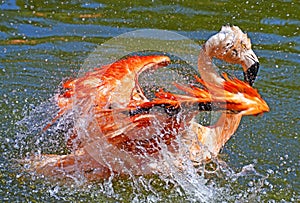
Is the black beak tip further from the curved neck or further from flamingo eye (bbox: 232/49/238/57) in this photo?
the curved neck

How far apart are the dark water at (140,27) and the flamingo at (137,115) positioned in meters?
0.23

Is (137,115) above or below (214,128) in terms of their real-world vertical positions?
above

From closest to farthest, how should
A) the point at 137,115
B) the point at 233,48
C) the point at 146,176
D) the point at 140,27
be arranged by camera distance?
the point at 137,115, the point at 233,48, the point at 146,176, the point at 140,27

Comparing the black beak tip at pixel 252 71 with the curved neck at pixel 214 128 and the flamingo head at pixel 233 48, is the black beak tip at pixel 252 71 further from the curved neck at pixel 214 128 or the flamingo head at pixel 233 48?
the curved neck at pixel 214 128

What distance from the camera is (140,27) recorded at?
284 inches

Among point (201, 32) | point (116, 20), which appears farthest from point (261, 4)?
point (116, 20)

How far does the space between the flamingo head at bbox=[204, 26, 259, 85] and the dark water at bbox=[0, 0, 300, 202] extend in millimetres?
808

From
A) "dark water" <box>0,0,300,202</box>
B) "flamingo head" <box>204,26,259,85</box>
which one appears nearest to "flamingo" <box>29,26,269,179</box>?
Answer: "flamingo head" <box>204,26,259,85</box>

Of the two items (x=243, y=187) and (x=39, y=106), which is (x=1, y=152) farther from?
(x=243, y=187)

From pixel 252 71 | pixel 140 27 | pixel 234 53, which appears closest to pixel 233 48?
pixel 234 53

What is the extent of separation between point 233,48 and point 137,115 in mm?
890

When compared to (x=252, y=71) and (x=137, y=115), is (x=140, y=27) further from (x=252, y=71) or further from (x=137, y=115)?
(x=137, y=115)

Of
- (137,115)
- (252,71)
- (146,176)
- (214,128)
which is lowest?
(146,176)

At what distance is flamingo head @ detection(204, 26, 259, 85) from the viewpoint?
446 centimetres
